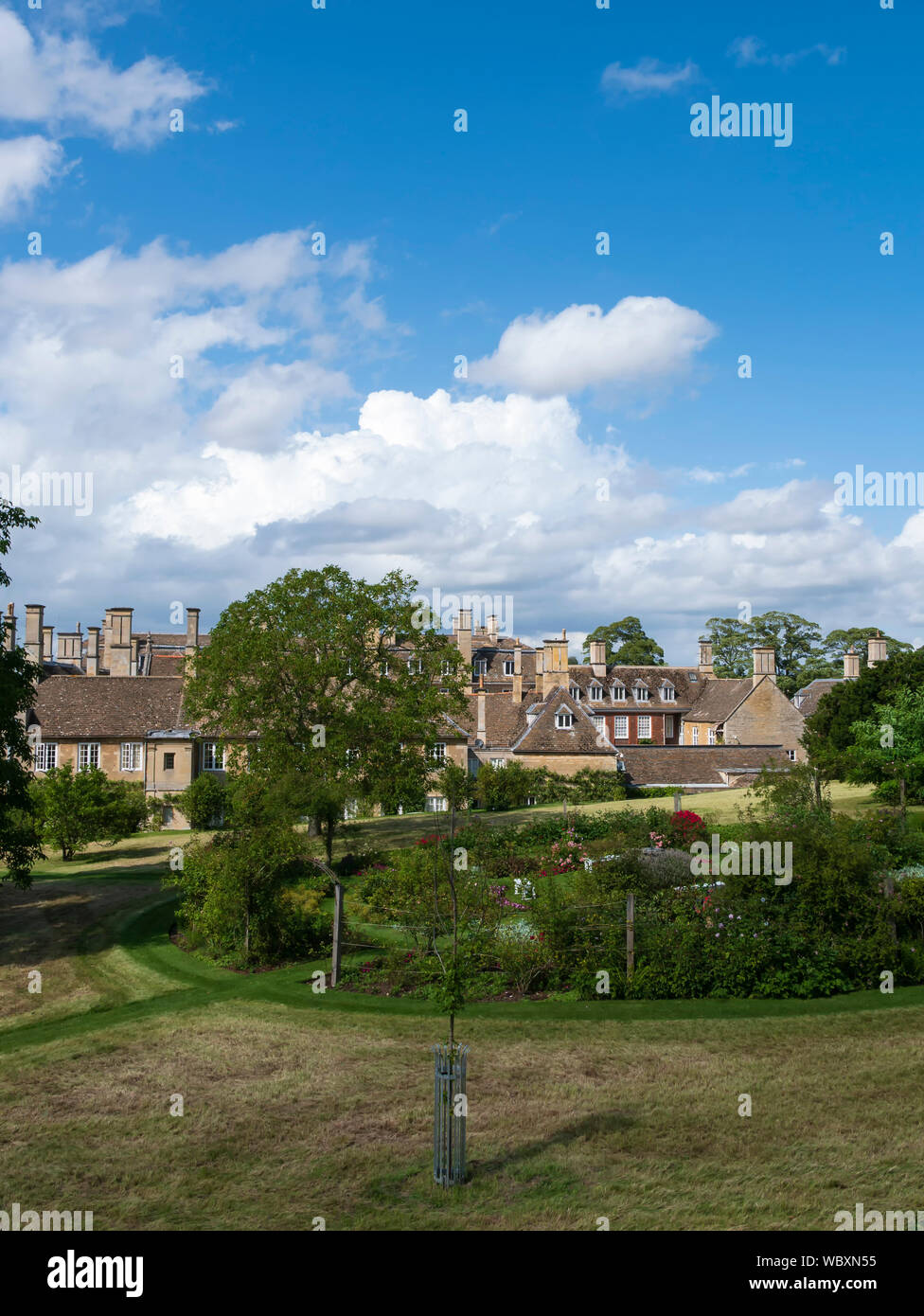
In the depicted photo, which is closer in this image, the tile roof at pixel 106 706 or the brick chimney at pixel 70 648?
the tile roof at pixel 106 706

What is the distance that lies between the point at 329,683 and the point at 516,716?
25.2 meters

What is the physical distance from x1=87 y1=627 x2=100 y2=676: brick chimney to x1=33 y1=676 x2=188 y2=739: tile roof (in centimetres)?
2297

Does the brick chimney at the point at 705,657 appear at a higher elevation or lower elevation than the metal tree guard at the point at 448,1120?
higher

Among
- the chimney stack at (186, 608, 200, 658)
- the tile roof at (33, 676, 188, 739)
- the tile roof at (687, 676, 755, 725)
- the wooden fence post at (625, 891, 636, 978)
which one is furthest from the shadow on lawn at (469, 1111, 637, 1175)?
the chimney stack at (186, 608, 200, 658)

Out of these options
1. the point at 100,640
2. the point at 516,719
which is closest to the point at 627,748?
the point at 516,719

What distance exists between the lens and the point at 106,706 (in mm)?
53156

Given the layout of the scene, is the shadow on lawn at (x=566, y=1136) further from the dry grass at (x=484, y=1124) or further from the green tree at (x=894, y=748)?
the green tree at (x=894, y=748)

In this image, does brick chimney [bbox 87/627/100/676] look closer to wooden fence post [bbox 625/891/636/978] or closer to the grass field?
the grass field

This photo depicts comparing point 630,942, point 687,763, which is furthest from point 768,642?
point 630,942

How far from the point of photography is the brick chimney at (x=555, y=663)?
6353 cm

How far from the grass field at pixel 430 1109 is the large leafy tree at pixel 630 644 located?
3146 inches

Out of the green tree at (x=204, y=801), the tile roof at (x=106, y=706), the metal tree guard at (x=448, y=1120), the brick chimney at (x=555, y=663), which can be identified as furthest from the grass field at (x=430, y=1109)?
the brick chimney at (x=555, y=663)

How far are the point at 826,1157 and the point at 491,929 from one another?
9.28m

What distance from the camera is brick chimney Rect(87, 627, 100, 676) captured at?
78.2 m
